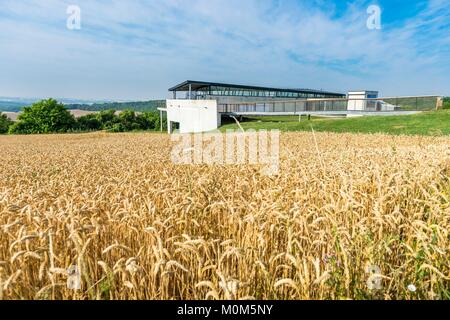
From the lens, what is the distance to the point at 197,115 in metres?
43.7

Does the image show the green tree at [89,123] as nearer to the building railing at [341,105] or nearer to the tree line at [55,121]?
the tree line at [55,121]

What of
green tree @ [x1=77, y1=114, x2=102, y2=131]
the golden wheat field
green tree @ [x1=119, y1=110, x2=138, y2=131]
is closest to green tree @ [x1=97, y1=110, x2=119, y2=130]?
green tree @ [x1=77, y1=114, x2=102, y2=131]

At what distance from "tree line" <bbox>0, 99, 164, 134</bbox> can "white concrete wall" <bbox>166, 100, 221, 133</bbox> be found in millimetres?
41647

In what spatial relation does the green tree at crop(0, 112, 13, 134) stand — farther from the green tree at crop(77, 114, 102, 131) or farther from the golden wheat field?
the golden wheat field

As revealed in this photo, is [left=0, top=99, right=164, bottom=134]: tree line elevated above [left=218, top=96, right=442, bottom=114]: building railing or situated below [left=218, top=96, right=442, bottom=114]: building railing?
below

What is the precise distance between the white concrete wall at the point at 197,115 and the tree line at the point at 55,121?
4165cm

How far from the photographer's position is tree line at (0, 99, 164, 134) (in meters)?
76.7

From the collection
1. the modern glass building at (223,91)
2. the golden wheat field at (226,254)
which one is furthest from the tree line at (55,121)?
the golden wheat field at (226,254)

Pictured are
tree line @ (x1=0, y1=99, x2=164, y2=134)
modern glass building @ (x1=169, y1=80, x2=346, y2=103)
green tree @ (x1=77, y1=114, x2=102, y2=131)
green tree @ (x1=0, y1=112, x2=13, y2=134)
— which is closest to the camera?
modern glass building @ (x1=169, y1=80, x2=346, y2=103)
